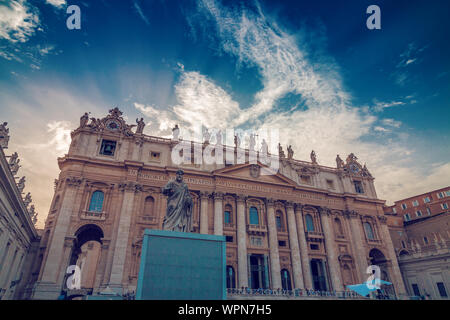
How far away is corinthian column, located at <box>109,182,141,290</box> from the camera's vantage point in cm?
2581

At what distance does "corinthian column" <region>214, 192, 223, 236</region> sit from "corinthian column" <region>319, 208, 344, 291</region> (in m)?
13.8

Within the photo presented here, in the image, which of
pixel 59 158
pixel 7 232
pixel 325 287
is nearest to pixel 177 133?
pixel 59 158

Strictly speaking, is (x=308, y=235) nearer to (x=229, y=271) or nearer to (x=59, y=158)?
(x=229, y=271)

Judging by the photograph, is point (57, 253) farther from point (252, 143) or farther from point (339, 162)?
point (339, 162)

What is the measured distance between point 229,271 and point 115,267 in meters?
11.2

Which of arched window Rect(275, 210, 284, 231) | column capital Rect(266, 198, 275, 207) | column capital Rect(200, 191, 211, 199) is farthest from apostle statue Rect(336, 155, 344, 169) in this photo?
column capital Rect(200, 191, 211, 199)

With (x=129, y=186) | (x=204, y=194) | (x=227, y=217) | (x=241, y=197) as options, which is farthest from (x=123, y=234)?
(x=241, y=197)

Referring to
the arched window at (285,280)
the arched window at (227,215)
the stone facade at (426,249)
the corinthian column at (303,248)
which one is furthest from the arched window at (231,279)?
the stone facade at (426,249)

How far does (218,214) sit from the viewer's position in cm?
3170

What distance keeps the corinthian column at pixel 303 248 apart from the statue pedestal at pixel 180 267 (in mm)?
23979

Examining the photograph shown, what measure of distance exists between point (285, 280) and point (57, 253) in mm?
23149

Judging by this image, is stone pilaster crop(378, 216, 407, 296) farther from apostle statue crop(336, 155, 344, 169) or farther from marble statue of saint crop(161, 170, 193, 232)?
marble statue of saint crop(161, 170, 193, 232)

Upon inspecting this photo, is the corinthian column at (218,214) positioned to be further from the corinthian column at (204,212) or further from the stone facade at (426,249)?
the stone facade at (426,249)

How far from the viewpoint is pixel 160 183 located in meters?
31.9
